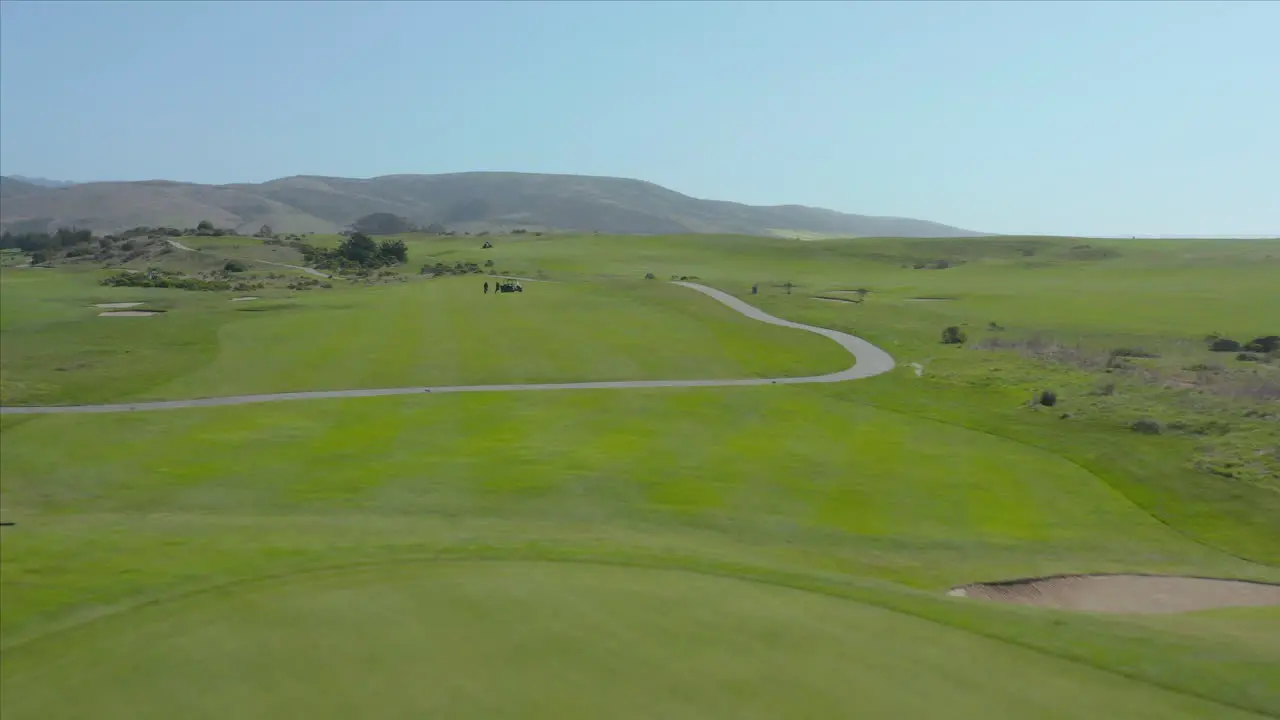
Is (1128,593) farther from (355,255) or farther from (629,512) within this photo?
(355,255)

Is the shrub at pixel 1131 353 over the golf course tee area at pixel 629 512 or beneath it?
over

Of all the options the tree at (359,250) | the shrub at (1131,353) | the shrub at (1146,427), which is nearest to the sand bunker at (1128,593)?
the shrub at (1146,427)

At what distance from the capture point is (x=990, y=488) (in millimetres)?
25188

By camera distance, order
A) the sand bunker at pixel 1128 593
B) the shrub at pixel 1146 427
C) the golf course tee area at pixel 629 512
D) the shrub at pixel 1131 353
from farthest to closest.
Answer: the shrub at pixel 1131 353
the shrub at pixel 1146 427
the sand bunker at pixel 1128 593
the golf course tee area at pixel 629 512

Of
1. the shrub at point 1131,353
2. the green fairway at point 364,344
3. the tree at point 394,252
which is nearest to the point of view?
the green fairway at point 364,344

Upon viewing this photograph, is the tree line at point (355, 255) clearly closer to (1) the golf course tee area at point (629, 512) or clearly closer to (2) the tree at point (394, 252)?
(2) the tree at point (394, 252)

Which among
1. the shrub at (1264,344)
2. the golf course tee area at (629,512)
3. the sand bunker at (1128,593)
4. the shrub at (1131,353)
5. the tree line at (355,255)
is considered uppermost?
the tree line at (355,255)

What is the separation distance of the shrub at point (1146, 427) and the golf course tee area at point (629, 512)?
0.33ft

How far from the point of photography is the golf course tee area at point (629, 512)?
9.98 m

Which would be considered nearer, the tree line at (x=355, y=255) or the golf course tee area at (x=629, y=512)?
the golf course tee area at (x=629, y=512)

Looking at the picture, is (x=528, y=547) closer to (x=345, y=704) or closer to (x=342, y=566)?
(x=342, y=566)

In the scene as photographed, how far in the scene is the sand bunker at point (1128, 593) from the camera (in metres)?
18.3

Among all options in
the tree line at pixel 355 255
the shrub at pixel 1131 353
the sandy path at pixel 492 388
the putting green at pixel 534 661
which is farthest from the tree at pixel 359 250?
the putting green at pixel 534 661

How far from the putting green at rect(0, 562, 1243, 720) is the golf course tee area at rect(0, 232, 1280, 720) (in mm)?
54
